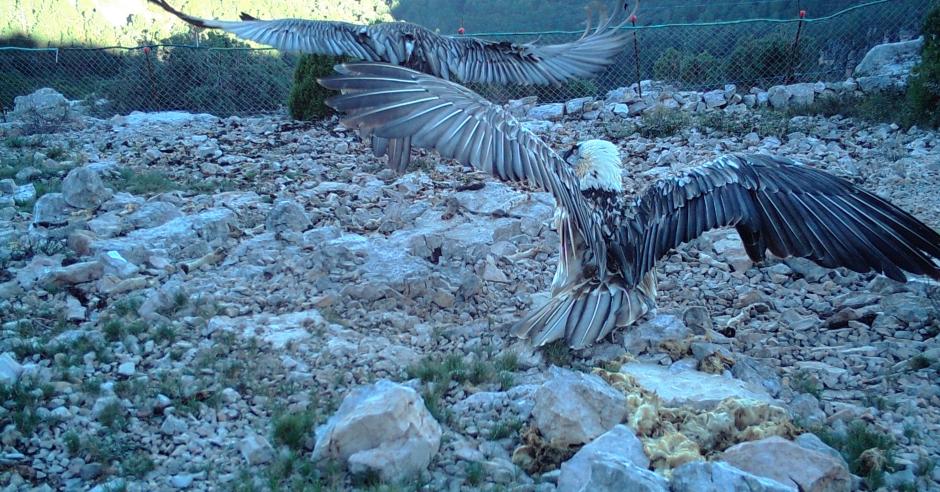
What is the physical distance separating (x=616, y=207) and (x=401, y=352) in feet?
5.10

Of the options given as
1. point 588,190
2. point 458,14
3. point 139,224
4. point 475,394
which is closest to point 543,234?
point 588,190

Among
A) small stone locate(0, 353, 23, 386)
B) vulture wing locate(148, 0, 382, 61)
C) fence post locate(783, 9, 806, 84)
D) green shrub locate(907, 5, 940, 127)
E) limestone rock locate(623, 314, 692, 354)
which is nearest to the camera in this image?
small stone locate(0, 353, 23, 386)

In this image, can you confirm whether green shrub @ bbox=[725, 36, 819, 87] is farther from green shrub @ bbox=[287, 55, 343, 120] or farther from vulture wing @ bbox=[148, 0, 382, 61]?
vulture wing @ bbox=[148, 0, 382, 61]

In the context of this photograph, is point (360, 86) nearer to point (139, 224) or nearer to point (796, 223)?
point (796, 223)

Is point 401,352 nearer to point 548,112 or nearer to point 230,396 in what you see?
point 230,396

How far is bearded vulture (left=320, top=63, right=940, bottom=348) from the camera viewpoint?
4.30 m

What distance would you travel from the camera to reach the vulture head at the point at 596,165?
502cm

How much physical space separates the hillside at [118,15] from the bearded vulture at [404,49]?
16542mm

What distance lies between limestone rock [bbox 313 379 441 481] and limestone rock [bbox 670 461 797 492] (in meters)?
1.06

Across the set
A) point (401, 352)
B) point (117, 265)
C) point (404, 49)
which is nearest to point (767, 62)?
point (404, 49)

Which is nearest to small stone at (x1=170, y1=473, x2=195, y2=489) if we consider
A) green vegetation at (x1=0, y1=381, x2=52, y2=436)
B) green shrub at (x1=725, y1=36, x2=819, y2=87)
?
green vegetation at (x1=0, y1=381, x2=52, y2=436)

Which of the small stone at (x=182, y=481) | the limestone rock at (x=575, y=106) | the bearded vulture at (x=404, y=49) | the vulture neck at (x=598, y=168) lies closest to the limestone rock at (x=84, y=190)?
the bearded vulture at (x=404, y=49)

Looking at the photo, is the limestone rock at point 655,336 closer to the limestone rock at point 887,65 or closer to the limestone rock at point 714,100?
the limestone rock at point 714,100

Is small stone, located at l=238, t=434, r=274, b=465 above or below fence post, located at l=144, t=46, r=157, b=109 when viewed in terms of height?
below
